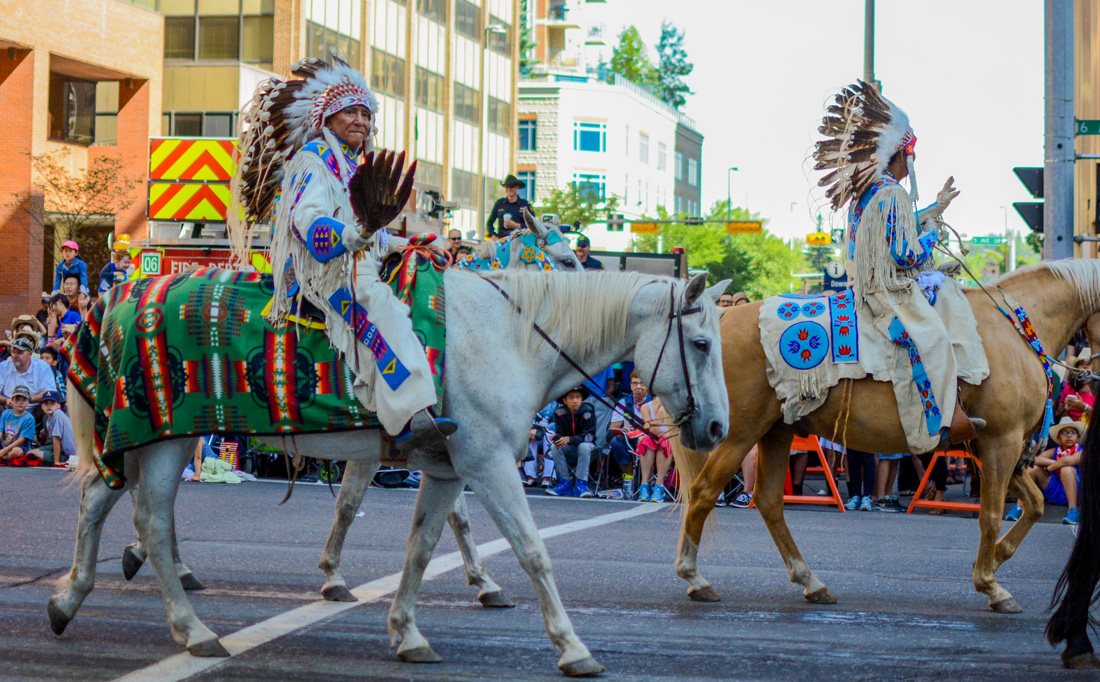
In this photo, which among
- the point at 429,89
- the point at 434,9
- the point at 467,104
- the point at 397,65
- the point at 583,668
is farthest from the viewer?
the point at 467,104

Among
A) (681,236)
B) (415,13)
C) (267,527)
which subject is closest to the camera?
(267,527)

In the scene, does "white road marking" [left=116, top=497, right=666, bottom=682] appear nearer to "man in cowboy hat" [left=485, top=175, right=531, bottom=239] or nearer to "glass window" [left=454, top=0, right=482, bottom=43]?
"man in cowboy hat" [left=485, top=175, right=531, bottom=239]

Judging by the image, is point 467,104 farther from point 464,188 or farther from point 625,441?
point 625,441

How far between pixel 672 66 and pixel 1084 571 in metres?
107

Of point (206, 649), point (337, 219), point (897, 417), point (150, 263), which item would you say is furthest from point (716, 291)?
point (150, 263)

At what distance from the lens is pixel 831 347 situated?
8.28m

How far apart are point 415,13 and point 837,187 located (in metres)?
44.9

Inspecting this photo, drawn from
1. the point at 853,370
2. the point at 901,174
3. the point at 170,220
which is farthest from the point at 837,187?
the point at 170,220

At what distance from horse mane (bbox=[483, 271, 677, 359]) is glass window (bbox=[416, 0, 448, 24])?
157 ft

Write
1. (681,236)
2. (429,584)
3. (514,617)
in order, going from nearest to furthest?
(514,617) < (429,584) < (681,236)

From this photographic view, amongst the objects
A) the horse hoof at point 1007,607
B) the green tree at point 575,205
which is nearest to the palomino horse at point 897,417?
the horse hoof at point 1007,607

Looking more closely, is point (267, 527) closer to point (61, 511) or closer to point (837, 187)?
point (61, 511)

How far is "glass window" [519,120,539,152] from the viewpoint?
76312 millimetres

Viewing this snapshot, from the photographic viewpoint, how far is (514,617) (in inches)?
278
